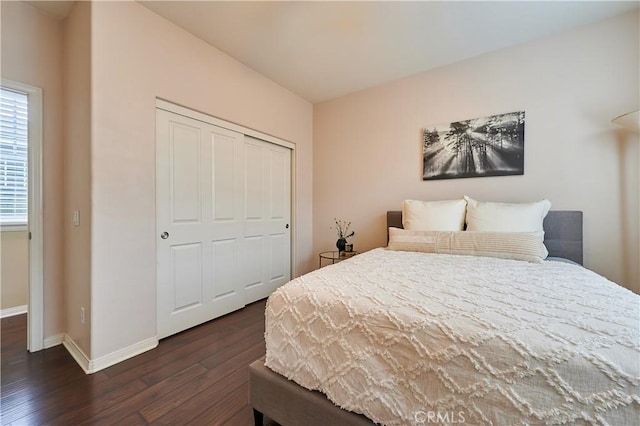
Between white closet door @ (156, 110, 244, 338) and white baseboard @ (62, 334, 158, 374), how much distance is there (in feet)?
0.50

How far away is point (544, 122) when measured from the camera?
7.52 feet

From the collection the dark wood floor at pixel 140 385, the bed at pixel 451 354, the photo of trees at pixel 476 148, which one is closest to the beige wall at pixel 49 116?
the dark wood floor at pixel 140 385

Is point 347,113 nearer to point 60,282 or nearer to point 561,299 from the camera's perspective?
point 561,299

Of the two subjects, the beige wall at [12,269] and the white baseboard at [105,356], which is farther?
the beige wall at [12,269]

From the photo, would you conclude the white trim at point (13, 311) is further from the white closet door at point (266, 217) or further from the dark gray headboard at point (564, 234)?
the dark gray headboard at point (564, 234)


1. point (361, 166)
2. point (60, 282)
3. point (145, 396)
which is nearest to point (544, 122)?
point (361, 166)

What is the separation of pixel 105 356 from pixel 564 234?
367cm

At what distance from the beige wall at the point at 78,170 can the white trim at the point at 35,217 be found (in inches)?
6.1

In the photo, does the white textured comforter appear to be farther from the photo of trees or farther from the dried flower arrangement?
the dried flower arrangement

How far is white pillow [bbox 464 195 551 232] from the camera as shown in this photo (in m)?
2.02

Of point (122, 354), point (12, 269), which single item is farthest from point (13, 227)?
point (122, 354)

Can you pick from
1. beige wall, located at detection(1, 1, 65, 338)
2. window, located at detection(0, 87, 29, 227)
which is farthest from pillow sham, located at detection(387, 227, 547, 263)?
window, located at detection(0, 87, 29, 227)

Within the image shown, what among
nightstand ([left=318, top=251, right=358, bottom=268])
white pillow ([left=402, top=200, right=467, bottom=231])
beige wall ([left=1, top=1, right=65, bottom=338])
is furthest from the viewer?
nightstand ([left=318, top=251, right=358, bottom=268])

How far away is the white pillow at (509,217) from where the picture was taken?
2021 millimetres
